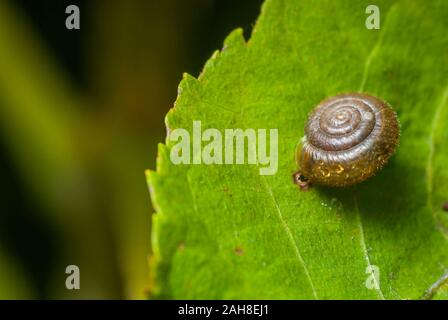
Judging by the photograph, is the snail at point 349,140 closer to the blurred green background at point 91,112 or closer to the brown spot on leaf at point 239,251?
the brown spot on leaf at point 239,251

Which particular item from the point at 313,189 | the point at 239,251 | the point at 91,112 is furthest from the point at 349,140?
the point at 91,112

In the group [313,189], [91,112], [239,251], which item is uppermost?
[91,112]

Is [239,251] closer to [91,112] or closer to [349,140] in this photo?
[349,140]

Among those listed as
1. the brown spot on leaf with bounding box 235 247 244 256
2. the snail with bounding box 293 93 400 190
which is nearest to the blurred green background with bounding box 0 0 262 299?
the snail with bounding box 293 93 400 190

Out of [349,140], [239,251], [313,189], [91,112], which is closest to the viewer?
[239,251]

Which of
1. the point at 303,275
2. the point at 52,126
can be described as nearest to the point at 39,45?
the point at 52,126

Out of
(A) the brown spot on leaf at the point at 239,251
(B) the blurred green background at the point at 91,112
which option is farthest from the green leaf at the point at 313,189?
(B) the blurred green background at the point at 91,112
